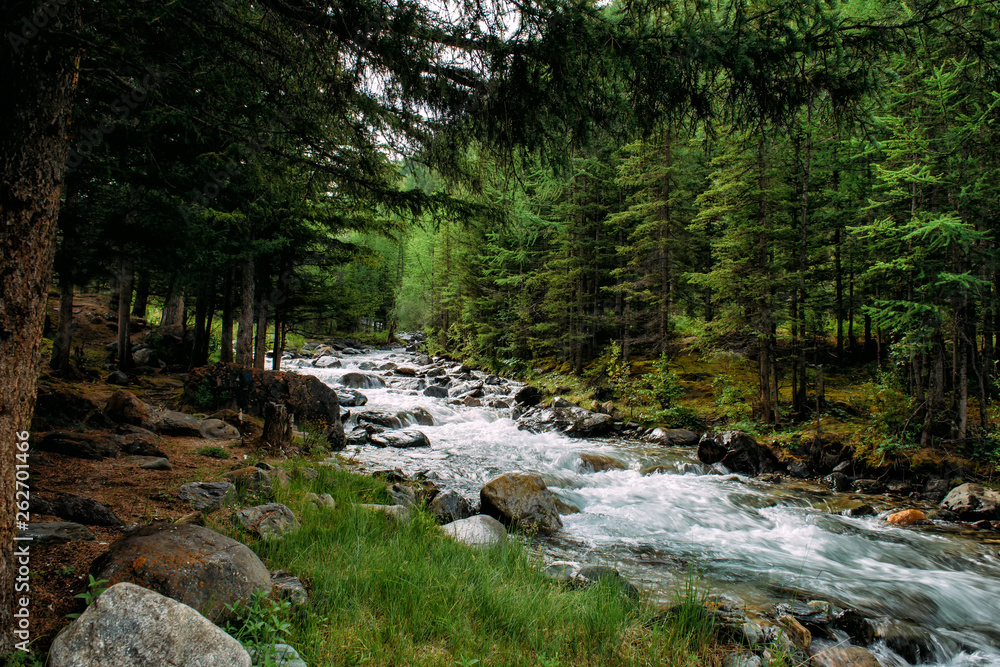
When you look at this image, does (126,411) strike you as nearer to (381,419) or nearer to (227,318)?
(227,318)

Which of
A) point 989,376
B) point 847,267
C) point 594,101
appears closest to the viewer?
point 594,101

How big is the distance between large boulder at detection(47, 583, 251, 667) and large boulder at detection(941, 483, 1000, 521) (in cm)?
1061

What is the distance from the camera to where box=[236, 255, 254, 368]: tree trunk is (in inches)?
509

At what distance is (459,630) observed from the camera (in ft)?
10.5

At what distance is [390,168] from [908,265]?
31.3ft

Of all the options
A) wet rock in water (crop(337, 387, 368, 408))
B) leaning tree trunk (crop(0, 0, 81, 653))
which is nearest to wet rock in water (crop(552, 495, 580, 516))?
leaning tree trunk (crop(0, 0, 81, 653))

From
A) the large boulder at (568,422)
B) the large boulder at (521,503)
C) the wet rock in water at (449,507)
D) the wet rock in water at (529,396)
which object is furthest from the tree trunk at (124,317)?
the wet rock in water at (529,396)

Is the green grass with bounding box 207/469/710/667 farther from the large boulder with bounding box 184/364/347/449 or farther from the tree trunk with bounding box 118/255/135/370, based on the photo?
the tree trunk with bounding box 118/255/135/370

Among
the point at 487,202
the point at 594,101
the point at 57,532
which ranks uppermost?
the point at 594,101

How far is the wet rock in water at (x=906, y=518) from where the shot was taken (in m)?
7.78

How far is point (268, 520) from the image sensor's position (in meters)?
4.54

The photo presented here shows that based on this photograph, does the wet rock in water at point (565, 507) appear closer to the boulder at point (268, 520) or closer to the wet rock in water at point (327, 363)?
the boulder at point (268, 520)

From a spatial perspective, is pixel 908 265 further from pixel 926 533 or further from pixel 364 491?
pixel 364 491

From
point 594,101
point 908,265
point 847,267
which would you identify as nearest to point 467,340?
point 847,267
